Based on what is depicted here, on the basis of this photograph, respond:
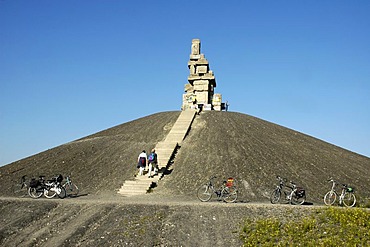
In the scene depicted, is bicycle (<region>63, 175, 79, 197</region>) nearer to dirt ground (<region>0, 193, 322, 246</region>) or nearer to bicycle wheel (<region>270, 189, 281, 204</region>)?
dirt ground (<region>0, 193, 322, 246</region>)

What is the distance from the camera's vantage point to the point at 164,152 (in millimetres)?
33000

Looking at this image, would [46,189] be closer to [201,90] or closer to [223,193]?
[223,193]

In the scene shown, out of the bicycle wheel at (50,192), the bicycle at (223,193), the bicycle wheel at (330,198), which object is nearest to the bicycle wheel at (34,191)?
the bicycle wheel at (50,192)

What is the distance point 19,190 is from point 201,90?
97.2 feet

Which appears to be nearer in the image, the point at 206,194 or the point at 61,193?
the point at 206,194

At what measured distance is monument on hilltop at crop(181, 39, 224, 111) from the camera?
50.8 meters

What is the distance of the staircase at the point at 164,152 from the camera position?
27016 millimetres

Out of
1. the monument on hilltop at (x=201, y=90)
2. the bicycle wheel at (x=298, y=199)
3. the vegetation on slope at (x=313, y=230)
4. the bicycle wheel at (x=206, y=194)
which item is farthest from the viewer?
the monument on hilltop at (x=201, y=90)

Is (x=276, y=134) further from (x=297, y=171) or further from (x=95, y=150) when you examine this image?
(x=95, y=150)

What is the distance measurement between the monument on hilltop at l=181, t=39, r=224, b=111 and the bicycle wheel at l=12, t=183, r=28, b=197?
85.6 feet

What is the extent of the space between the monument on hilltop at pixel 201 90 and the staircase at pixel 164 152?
5864mm

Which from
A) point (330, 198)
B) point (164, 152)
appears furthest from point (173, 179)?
point (330, 198)

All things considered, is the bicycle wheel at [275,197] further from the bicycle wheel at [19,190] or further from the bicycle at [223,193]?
the bicycle wheel at [19,190]

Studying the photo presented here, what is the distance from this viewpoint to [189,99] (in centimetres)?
5066
